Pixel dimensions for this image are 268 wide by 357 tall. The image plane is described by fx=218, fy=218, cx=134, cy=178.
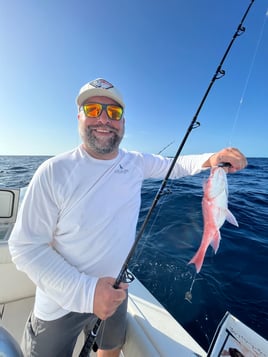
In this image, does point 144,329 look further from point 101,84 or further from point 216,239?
point 101,84

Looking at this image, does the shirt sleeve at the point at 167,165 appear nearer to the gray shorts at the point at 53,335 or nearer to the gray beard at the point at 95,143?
the gray beard at the point at 95,143

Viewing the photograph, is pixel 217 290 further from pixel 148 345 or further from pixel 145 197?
pixel 145 197

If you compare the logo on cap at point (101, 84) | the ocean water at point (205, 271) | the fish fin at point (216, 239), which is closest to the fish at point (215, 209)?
the fish fin at point (216, 239)

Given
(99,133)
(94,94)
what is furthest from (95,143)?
(94,94)

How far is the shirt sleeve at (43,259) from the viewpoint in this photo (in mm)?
1153

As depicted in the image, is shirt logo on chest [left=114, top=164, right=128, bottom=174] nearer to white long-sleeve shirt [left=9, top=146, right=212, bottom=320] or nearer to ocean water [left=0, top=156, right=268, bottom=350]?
white long-sleeve shirt [left=9, top=146, right=212, bottom=320]

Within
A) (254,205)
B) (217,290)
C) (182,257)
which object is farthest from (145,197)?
(217,290)

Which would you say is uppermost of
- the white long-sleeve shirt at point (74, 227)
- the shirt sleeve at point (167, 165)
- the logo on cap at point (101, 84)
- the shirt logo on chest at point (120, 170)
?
the logo on cap at point (101, 84)

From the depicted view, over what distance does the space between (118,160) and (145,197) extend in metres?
5.60

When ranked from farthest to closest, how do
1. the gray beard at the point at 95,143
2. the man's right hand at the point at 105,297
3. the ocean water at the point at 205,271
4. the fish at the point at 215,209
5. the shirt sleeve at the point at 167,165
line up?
1. the ocean water at the point at 205,271
2. the shirt sleeve at the point at 167,165
3. the gray beard at the point at 95,143
4. the fish at the point at 215,209
5. the man's right hand at the point at 105,297

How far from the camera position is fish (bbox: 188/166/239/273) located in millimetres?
1352

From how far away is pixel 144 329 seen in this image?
189 cm

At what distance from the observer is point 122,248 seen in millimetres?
1515

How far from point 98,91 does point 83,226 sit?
0.92 metres
